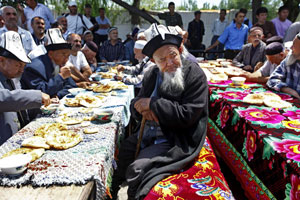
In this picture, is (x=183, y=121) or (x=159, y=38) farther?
(x=159, y=38)

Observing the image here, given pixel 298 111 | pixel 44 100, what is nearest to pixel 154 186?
pixel 44 100

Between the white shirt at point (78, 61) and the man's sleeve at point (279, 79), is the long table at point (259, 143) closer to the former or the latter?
the man's sleeve at point (279, 79)

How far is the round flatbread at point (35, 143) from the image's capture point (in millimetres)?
1677

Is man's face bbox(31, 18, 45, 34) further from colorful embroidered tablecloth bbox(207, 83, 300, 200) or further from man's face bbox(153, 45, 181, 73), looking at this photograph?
colorful embroidered tablecloth bbox(207, 83, 300, 200)

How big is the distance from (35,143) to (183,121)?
1.16m

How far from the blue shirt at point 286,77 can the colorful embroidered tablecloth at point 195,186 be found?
5.57 feet

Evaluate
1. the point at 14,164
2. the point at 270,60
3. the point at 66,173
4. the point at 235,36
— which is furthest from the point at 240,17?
the point at 14,164

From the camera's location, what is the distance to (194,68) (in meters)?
2.10

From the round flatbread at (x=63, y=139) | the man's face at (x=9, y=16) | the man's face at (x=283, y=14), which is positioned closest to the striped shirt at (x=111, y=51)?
the man's face at (x=9, y=16)

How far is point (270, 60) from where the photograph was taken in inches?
135

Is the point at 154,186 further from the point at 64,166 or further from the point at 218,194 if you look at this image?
the point at 64,166

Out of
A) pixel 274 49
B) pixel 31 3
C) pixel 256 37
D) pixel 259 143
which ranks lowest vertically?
pixel 259 143

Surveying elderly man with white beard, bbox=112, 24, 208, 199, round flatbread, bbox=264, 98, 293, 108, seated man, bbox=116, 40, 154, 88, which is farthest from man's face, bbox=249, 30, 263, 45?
elderly man with white beard, bbox=112, 24, 208, 199

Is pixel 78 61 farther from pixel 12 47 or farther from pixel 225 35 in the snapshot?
pixel 225 35
